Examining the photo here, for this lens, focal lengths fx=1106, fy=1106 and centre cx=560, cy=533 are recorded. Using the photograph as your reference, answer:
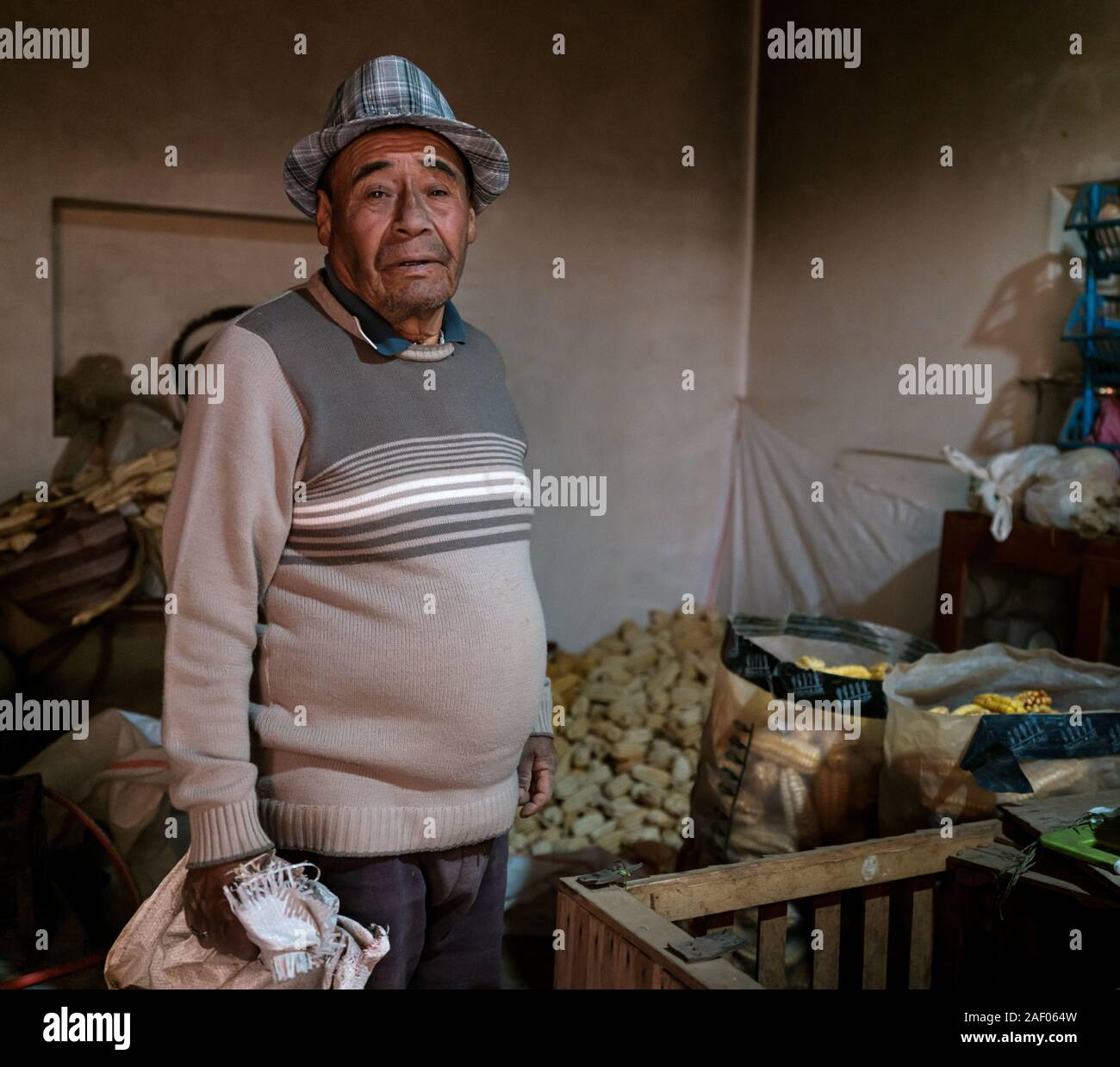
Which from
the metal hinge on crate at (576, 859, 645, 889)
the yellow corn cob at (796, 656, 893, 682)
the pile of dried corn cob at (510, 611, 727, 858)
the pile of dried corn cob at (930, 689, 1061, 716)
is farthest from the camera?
the pile of dried corn cob at (510, 611, 727, 858)

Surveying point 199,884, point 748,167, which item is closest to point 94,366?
point 748,167

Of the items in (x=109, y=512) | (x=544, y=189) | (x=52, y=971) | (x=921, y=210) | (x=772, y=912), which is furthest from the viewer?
(x=544, y=189)

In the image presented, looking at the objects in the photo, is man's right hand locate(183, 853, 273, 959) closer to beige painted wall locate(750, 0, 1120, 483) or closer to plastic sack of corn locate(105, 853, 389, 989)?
plastic sack of corn locate(105, 853, 389, 989)

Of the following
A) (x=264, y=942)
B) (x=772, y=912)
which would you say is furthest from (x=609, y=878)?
(x=264, y=942)

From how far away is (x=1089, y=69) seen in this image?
3309 millimetres

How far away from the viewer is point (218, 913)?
1351 mm

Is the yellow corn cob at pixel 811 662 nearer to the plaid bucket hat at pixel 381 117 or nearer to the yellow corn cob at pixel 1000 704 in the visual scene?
the yellow corn cob at pixel 1000 704

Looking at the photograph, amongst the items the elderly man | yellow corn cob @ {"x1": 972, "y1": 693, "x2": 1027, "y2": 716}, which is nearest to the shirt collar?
the elderly man

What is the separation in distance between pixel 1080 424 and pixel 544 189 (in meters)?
2.53

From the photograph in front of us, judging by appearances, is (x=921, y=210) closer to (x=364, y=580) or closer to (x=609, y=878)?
(x=609, y=878)

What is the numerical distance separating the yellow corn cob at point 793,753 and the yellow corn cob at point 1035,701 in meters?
0.43

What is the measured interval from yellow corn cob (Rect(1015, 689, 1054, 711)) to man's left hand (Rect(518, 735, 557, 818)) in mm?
1076

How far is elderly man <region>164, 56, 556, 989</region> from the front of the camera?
1.35 meters
